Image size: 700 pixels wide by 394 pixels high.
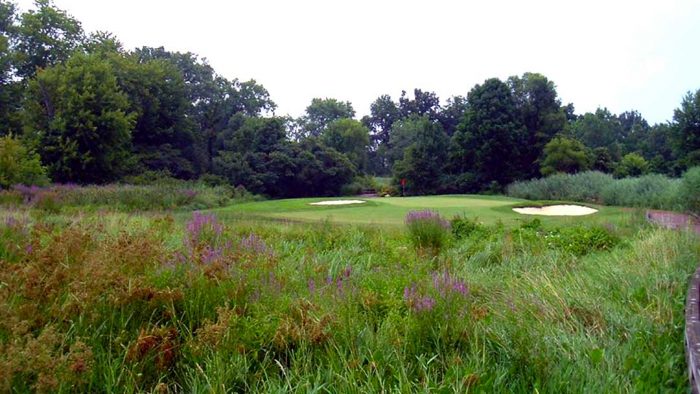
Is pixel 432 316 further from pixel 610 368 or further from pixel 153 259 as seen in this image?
pixel 153 259

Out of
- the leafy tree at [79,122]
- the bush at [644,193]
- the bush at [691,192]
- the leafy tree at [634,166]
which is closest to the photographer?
the bush at [691,192]

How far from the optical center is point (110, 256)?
354 centimetres

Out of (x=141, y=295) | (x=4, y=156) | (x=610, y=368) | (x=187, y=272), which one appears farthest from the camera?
(x=4, y=156)

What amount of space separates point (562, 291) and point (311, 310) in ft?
7.08

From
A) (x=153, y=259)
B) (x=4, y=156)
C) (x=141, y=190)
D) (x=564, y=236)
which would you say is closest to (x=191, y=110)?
(x=141, y=190)

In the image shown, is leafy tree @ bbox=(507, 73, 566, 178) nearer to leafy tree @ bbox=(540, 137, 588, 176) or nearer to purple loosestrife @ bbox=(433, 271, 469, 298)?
leafy tree @ bbox=(540, 137, 588, 176)

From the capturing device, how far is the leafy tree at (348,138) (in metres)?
45.9

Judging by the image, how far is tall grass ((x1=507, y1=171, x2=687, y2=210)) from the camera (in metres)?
18.1

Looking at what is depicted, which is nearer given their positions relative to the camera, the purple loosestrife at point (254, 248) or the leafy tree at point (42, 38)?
the purple loosestrife at point (254, 248)

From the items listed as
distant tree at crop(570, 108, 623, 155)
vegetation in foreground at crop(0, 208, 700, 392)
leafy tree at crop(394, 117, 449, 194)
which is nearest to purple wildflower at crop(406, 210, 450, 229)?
vegetation in foreground at crop(0, 208, 700, 392)

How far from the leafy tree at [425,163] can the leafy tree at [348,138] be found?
32.7 ft

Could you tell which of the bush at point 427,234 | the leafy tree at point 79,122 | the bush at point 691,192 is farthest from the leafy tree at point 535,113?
the bush at point 427,234

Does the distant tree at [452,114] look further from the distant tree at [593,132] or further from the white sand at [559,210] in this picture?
the white sand at [559,210]

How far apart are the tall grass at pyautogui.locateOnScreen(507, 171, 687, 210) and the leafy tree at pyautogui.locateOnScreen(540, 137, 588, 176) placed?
239cm
